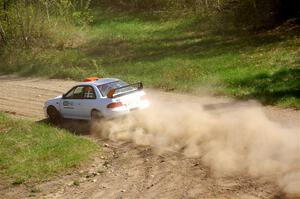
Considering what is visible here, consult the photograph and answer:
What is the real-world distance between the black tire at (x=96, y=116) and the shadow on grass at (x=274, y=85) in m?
5.82

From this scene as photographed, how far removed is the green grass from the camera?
40.4 ft

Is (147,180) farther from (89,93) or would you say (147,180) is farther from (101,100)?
(89,93)

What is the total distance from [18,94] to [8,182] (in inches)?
458

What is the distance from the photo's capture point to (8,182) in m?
12.0

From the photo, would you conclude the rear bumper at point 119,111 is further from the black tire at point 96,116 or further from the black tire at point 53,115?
the black tire at point 53,115

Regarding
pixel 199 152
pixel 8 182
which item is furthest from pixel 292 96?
pixel 8 182

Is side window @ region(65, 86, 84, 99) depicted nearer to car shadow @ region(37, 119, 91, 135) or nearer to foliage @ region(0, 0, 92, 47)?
car shadow @ region(37, 119, 91, 135)

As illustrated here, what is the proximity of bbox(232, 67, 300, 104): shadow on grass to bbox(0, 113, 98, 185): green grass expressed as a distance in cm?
A: 704

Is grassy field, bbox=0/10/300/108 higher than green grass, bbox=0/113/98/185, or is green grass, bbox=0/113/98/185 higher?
grassy field, bbox=0/10/300/108

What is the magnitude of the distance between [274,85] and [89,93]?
735 centimetres

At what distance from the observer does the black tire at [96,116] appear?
603 inches

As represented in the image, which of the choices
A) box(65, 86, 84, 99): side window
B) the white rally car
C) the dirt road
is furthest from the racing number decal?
the dirt road

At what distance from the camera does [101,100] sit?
1522cm

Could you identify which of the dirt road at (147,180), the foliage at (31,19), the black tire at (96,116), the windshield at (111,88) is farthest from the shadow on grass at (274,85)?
the foliage at (31,19)
